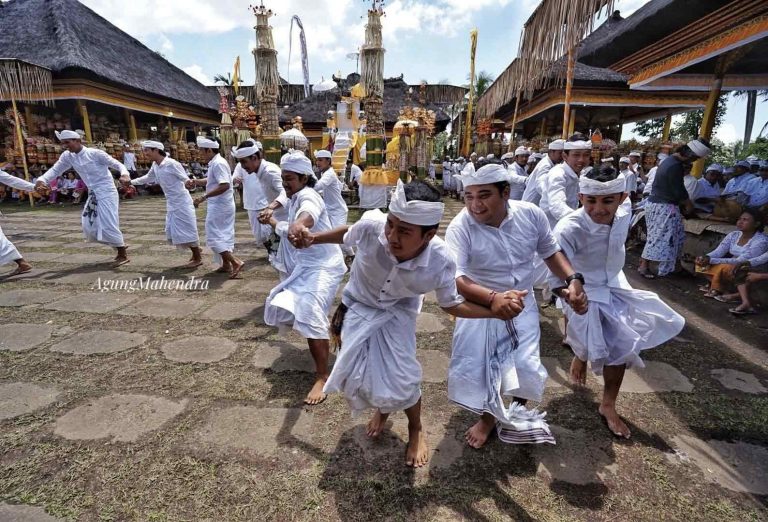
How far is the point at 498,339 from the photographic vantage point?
2254 millimetres

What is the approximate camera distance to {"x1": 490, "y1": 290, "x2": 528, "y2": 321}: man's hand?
1.68 metres

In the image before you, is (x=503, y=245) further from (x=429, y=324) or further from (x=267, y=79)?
(x=267, y=79)

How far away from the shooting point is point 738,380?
10.1ft

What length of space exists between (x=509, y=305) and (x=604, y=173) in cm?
130

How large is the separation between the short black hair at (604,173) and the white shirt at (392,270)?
3.77 feet

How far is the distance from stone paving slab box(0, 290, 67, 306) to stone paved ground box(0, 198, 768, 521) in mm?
675

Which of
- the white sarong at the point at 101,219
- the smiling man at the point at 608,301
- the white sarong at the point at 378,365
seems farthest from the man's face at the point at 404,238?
the white sarong at the point at 101,219

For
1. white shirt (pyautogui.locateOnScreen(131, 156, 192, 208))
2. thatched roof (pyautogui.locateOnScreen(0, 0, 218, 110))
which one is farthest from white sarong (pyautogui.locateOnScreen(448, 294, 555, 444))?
thatched roof (pyautogui.locateOnScreen(0, 0, 218, 110))

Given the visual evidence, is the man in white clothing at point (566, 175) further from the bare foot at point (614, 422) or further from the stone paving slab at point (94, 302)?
the stone paving slab at point (94, 302)

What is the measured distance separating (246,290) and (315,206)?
2594 mm

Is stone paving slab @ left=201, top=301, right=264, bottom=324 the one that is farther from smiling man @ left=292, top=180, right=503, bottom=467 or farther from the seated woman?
the seated woman

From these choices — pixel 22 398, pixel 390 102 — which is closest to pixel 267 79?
pixel 22 398

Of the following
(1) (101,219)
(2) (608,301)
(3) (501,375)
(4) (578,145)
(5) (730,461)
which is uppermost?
(4) (578,145)

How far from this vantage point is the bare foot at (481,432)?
2.30 metres
